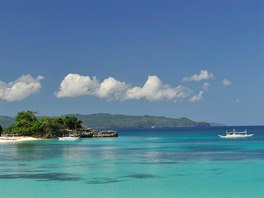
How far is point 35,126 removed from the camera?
4055 inches

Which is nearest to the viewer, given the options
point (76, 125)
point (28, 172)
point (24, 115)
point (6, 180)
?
point (6, 180)

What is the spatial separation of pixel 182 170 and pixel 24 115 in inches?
3159

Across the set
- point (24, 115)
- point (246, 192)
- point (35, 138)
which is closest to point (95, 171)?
point (246, 192)

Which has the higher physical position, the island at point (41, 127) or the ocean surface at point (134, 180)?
the island at point (41, 127)

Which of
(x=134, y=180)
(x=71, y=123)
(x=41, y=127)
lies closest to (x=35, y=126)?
(x=41, y=127)

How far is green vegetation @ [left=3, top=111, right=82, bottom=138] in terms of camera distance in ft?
340

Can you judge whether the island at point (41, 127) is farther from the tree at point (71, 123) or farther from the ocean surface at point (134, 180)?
the ocean surface at point (134, 180)

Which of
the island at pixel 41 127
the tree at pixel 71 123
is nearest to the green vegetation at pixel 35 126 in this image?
the island at pixel 41 127

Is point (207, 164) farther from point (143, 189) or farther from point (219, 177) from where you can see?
point (143, 189)

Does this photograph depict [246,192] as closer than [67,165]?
Yes

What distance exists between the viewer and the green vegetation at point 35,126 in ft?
340

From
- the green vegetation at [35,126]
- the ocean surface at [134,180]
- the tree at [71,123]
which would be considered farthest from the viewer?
the tree at [71,123]

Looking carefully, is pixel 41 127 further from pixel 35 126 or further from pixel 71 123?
pixel 71 123

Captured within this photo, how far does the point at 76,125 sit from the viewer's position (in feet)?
381
